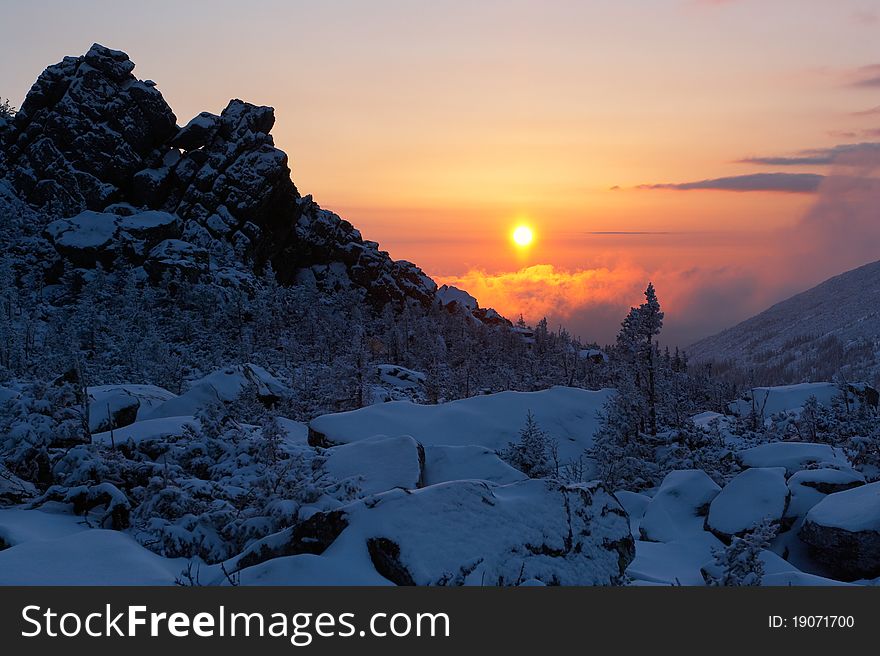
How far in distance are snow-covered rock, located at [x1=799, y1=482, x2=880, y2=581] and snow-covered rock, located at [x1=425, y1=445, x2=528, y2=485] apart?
33.2 ft

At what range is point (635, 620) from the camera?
33.0 feet

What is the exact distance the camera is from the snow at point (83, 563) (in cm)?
1068

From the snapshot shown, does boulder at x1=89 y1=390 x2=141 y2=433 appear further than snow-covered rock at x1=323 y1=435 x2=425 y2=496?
Yes

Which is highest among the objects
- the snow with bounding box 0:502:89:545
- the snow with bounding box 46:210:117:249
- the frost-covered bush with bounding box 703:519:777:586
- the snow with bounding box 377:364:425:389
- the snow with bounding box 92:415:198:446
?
the snow with bounding box 46:210:117:249

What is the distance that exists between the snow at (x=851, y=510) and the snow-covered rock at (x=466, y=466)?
1033 cm

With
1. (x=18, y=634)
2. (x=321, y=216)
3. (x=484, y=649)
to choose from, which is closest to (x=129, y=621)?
(x=18, y=634)

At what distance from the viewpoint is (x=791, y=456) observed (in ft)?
119

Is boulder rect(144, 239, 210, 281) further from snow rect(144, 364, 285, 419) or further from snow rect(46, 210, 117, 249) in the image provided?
snow rect(144, 364, 285, 419)

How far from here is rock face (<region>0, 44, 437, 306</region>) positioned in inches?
4754

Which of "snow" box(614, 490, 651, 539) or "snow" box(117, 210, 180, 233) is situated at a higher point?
"snow" box(117, 210, 180, 233)

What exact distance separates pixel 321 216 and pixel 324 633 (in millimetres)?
140431

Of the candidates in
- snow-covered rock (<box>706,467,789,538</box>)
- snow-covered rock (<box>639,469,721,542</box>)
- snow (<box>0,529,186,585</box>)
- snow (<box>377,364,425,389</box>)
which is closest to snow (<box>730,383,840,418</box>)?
snow (<box>377,364,425,389</box>)

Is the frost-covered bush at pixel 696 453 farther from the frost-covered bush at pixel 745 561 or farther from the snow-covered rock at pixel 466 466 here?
the frost-covered bush at pixel 745 561

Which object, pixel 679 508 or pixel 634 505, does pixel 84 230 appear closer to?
pixel 634 505
